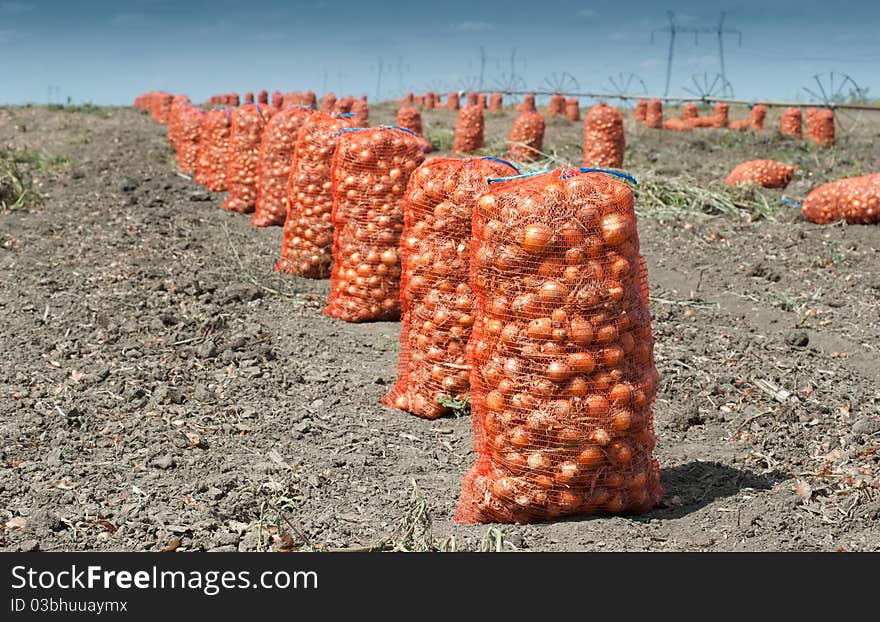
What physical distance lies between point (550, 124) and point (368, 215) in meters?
22.2

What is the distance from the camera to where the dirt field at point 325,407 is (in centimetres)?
372

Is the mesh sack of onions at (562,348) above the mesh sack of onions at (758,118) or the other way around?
the other way around

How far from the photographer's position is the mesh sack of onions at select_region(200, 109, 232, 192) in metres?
12.7

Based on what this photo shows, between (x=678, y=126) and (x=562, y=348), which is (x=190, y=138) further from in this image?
(x=678, y=126)

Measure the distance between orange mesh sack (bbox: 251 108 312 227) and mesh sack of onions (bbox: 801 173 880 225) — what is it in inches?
229

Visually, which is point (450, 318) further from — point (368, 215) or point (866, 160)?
point (866, 160)

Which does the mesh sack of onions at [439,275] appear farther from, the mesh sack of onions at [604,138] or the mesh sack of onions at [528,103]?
the mesh sack of onions at [528,103]

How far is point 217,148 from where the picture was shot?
42.9ft

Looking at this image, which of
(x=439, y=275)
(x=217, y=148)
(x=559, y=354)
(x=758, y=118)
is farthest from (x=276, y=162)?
(x=758, y=118)

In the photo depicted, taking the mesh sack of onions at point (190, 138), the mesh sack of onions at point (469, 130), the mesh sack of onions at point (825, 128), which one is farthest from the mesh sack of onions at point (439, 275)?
the mesh sack of onions at point (825, 128)

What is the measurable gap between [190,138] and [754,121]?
17060 millimetres

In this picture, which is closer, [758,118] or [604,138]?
[604,138]

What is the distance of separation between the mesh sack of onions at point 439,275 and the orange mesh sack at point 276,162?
4426 millimetres

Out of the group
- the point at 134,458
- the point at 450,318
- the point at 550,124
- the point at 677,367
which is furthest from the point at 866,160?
the point at 134,458
